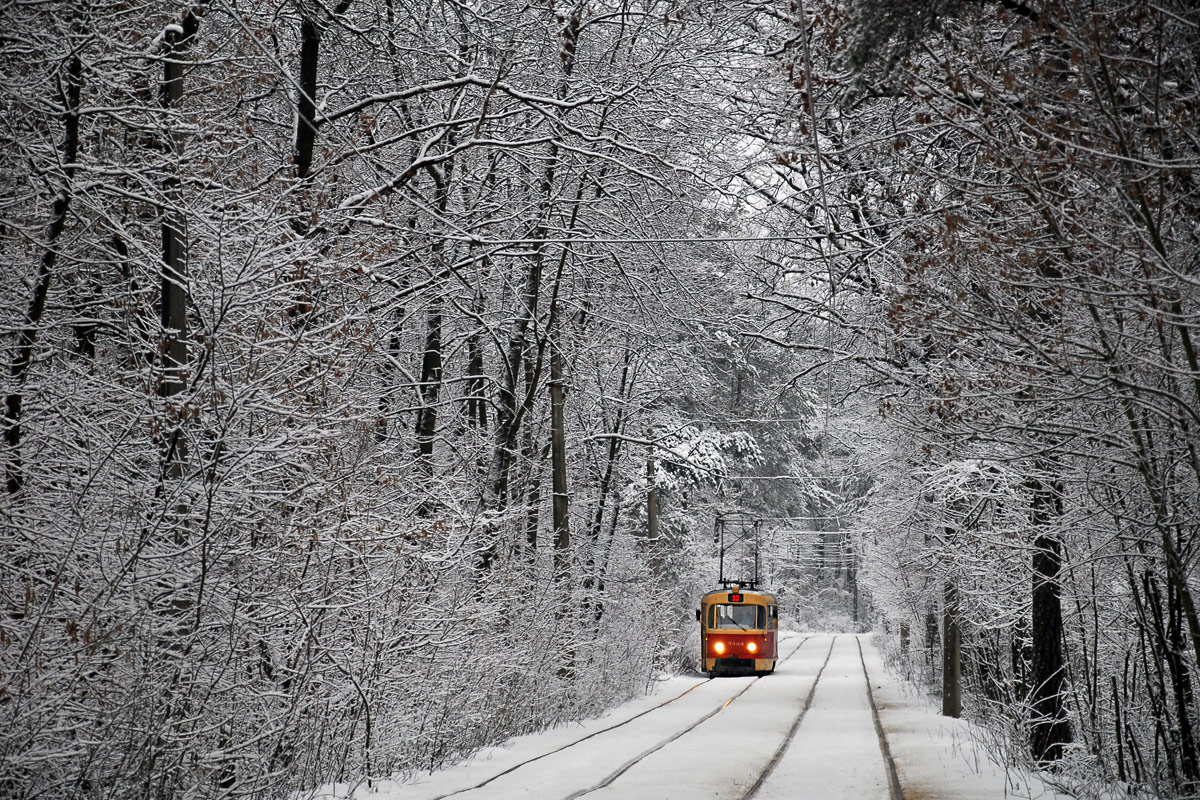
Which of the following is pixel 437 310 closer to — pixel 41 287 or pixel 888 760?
pixel 41 287

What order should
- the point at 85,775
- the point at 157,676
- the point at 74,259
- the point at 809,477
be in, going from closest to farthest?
the point at 85,775 < the point at 157,676 < the point at 74,259 < the point at 809,477

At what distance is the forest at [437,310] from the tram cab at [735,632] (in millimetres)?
15396

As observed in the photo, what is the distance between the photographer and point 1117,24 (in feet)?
19.1

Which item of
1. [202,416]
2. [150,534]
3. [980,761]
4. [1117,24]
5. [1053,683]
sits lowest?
[980,761]

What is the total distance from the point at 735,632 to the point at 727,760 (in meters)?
17.4

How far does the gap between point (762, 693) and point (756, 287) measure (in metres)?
11.2

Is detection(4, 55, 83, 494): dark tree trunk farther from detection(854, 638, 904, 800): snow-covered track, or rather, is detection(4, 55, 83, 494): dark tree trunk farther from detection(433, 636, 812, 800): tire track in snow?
detection(854, 638, 904, 800): snow-covered track

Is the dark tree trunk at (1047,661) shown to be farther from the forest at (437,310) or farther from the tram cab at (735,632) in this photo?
the tram cab at (735,632)

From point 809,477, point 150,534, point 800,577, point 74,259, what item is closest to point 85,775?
point 150,534

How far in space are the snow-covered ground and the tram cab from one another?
27.4 feet

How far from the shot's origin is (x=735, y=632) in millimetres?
28641

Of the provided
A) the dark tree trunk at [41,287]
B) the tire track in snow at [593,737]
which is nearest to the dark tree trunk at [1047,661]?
the tire track in snow at [593,737]

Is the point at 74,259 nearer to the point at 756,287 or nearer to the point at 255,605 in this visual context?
the point at 255,605

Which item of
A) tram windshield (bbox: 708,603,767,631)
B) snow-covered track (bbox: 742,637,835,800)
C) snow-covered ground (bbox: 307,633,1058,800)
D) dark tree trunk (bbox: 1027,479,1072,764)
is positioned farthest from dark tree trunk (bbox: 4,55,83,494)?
tram windshield (bbox: 708,603,767,631)
